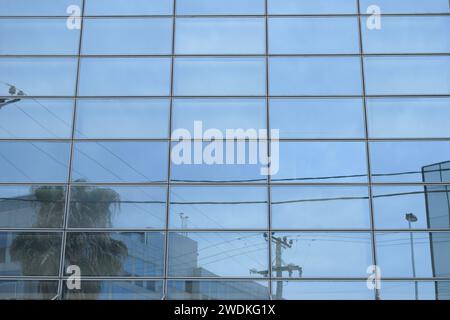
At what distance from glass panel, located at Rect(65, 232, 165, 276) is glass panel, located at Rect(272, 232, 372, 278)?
8.94 ft

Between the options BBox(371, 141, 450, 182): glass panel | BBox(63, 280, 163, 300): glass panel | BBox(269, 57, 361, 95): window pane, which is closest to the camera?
BBox(63, 280, 163, 300): glass panel

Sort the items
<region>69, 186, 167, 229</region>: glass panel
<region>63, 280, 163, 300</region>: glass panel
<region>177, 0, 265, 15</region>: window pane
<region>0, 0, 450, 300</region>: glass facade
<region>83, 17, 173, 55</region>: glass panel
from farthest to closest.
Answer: <region>177, 0, 265, 15</region>: window pane
<region>83, 17, 173, 55</region>: glass panel
<region>69, 186, 167, 229</region>: glass panel
<region>0, 0, 450, 300</region>: glass facade
<region>63, 280, 163, 300</region>: glass panel

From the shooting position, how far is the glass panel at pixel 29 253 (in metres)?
16.4

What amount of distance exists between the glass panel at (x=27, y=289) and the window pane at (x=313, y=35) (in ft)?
25.5

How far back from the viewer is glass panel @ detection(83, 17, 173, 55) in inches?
707

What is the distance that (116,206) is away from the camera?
16828mm

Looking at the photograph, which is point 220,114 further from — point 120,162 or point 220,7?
point 220,7

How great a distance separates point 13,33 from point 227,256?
312 inches

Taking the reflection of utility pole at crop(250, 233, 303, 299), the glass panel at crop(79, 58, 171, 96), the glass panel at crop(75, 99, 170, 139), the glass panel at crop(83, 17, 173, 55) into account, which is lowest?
the reflection of utility pole at crop(250, 233, 303, 299)

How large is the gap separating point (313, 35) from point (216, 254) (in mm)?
6032

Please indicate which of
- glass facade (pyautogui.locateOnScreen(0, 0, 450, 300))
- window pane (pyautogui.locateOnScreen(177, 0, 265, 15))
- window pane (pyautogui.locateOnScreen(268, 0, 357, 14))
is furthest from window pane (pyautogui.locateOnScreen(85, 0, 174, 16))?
window pane (pyautogui.locateOnScreen(268, 0, 357, 14))

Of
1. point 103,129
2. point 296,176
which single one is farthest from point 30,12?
point 296,176

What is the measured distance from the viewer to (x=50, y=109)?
691 inches

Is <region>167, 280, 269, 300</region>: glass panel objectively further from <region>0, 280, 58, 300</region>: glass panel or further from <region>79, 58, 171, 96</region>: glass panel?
<region>79, 58, 171, 96</region>: glass panel
